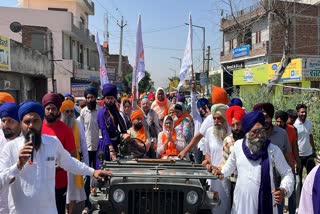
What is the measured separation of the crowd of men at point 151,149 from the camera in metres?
3.23

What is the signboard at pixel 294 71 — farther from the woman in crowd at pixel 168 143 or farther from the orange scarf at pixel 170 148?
the orange scarf at pixel 170 148

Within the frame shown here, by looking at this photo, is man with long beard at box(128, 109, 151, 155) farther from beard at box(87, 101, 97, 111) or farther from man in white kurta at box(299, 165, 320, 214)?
man in white kurta at box(299, 165, 320, 214)

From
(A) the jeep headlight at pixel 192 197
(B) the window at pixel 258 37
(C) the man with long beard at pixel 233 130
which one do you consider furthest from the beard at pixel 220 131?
(B) the window at pixel 258 37

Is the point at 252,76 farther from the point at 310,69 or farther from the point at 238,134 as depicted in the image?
the point at 238,134

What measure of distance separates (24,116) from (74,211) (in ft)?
9.16

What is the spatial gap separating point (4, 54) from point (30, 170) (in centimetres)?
1556

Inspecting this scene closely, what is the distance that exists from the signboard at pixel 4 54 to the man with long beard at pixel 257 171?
15.3 metres

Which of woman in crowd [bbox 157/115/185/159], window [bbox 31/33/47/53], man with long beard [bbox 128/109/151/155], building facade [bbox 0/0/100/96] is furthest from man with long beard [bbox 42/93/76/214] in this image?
window [bbox 31/33/47/53]

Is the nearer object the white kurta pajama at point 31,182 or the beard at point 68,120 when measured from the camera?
the white kurta pajama at point 31,182

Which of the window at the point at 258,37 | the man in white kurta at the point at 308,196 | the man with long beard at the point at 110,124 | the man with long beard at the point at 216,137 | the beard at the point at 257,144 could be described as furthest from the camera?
the window at the point at 258,37

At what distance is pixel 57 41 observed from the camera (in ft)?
116

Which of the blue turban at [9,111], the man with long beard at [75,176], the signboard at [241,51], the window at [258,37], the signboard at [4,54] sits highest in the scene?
the window at [258,37]

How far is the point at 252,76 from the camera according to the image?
28594 mm

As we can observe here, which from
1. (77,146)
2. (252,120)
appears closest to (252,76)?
(77,146)
